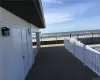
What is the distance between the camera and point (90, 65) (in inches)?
436

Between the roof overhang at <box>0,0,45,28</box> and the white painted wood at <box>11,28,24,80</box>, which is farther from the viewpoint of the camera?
the white painted wood at <box>11,28,24,80</box>

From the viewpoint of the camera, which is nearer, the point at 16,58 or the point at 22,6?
the point at 22,6

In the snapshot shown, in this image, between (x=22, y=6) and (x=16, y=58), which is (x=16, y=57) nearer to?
(x=16, y=58)

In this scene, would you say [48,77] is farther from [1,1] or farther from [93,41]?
[93,41]

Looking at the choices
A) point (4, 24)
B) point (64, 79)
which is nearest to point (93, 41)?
point (64, 79)

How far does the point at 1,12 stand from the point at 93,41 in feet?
83.0

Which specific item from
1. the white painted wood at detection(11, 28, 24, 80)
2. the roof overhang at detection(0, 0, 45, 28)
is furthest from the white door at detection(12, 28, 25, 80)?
the roof overhang at detection(0, 0, 45, 28)

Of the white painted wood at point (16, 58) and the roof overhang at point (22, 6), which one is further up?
the roof overhang at point (22, 6)

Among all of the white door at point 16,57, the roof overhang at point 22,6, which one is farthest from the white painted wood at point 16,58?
the roof overhang at point 22,6

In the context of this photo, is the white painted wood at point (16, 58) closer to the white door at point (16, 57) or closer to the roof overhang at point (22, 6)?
the white door at point (16, 57)

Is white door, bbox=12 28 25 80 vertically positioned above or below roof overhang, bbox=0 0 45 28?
below

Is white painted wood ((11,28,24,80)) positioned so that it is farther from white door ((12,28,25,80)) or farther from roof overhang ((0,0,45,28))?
roof overhang ((0,0,45,28))

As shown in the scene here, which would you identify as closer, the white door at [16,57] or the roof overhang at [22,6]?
the roof overhang at [22,6]

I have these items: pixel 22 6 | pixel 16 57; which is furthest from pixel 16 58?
pixel 22 6
